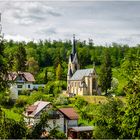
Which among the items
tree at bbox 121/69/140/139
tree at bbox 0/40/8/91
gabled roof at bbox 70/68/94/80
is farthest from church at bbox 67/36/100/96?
tree at bbox 0/40/8/91

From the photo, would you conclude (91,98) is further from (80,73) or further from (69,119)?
(69,119)

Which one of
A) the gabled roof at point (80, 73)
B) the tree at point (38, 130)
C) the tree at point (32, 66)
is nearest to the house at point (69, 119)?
the gabled roof at point (80, 73)

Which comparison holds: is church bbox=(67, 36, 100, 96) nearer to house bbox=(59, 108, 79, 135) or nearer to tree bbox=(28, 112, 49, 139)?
house bbox=(59, 108, 79, 135)

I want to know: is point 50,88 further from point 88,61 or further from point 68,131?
point 88,61

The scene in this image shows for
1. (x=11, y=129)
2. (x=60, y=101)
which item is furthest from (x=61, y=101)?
(x=11, y=129)

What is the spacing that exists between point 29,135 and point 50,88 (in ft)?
213

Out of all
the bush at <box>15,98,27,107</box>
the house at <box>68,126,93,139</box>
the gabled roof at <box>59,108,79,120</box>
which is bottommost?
the house at <box>68,126,93,139</box>

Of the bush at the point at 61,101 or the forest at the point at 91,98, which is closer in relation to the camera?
the forest at the point at 91,98

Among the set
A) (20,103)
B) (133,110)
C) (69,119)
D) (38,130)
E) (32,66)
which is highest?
(32,66)

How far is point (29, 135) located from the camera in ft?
43.3

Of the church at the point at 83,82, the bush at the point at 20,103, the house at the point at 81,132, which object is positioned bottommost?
A: the house at the point at 81,132

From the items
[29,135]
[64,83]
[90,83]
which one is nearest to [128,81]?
[29,135]

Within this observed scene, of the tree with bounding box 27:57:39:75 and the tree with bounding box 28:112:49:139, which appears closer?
the tree with bounding box 28:112:49:139

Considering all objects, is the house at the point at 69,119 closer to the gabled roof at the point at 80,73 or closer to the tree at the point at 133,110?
the gabled roof at the point at 80,73
